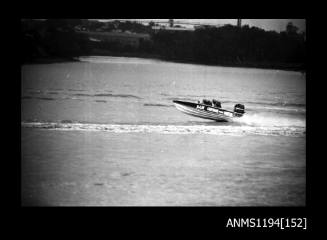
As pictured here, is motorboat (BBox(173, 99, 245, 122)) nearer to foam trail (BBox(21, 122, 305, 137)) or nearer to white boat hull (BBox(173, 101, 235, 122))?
white boat hull (BBox(173, 101, 235, 122))

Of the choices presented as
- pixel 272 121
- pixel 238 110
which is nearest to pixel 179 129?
pixel 238 110

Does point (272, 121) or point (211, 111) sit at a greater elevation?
point (211, 111)

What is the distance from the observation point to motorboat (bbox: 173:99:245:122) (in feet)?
39.0

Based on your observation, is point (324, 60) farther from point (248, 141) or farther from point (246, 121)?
point (246, 121)

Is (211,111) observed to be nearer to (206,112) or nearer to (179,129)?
(206,112)

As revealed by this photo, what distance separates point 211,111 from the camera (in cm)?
1195

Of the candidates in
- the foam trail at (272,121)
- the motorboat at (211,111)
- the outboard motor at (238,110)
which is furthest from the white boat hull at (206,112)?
the foam trail at (272,121)

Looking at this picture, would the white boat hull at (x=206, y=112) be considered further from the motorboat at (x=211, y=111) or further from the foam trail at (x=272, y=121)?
the foam trail at (x=272, y=121)

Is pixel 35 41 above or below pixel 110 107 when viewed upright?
above

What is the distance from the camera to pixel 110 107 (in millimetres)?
17156

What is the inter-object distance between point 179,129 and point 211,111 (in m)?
0.98
